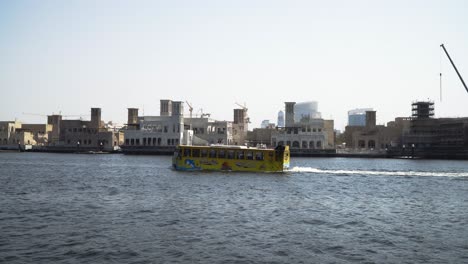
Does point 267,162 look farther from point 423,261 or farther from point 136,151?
point 136,151

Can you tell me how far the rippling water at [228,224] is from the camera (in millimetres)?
18984

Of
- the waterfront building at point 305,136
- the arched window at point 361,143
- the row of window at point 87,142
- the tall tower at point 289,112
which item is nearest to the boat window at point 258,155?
→ the waterfront building at point 305,136

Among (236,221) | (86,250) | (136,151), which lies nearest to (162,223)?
(236,221)

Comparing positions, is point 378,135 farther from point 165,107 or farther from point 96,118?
point 96,118

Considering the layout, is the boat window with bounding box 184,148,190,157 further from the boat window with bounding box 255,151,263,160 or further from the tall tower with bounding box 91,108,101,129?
the tall tower with bounding box 91,108,101,129

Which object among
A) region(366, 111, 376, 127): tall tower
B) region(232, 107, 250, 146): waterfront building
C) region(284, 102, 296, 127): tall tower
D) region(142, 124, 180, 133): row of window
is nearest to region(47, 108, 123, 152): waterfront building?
region(142, 124, 180, 133): row of window

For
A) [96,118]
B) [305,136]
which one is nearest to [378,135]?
[305,136]

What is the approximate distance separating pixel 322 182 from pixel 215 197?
59.8ft

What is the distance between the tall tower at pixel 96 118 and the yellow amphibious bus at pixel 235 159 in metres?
118

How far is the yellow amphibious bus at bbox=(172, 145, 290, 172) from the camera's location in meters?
59.0

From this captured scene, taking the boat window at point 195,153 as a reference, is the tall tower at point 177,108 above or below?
above

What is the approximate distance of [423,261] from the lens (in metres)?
18.5

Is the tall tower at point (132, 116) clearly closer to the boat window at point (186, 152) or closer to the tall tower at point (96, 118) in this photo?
the tall tower at point (96, 118)

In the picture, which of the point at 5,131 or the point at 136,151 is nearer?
the point at 136,151
